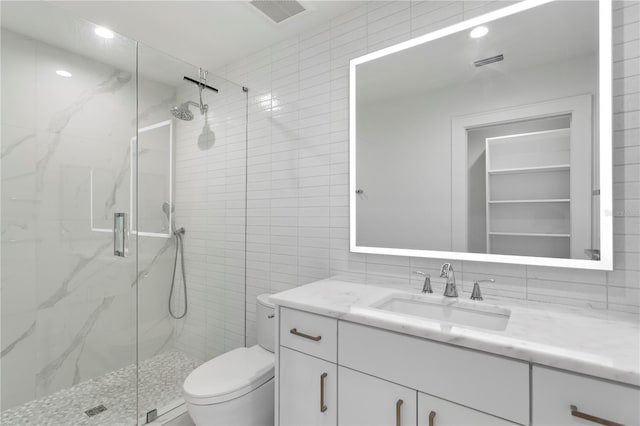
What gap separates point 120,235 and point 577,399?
220cm

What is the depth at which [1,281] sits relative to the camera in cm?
163

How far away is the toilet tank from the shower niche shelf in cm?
127

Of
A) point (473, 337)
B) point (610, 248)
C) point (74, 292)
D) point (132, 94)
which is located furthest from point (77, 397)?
point (610, 248)

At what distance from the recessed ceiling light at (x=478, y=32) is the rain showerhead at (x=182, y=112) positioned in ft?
5.67

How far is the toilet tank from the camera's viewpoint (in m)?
1.86

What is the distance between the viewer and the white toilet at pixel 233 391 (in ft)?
4.66

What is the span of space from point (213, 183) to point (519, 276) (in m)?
1.92

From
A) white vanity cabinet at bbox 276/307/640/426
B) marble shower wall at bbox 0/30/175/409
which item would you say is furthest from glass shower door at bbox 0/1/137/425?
white vanity cabinet at bbox 276/307/640/426

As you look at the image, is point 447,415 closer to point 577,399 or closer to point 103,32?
point 577,399

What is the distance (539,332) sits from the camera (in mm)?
951

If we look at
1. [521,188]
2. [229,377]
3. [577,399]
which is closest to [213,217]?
[229,377]

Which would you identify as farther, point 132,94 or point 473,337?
point 132,94

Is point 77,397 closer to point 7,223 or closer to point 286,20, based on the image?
point 7,223

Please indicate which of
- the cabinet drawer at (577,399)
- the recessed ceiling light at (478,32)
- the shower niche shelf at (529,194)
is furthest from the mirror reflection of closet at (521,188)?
the cabinet drawer at (577,399)
